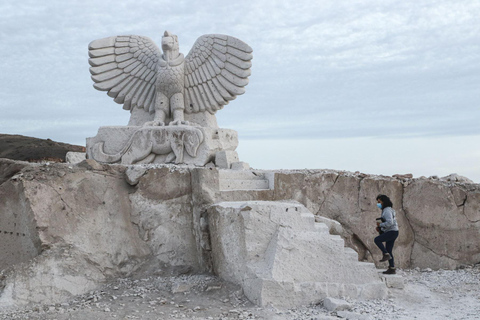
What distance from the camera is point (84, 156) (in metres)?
8.49

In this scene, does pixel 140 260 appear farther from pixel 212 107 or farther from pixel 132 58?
pixel 132 58

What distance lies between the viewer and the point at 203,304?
5.07 metres

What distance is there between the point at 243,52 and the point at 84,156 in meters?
3.09

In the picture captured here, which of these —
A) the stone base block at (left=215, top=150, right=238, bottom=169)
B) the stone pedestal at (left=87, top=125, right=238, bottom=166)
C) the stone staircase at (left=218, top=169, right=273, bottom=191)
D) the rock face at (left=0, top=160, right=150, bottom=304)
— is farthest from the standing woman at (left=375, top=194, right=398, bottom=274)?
the stone pedestal at (left=87, top=125, right=238, bottom=166)

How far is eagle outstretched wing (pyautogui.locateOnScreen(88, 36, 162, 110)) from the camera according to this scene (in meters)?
8.95

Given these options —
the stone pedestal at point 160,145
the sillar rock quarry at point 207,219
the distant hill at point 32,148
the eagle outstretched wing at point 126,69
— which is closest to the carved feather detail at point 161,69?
the eagle outstretched wing at point 126,69

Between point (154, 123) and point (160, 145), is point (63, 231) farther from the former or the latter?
point (154, 123)

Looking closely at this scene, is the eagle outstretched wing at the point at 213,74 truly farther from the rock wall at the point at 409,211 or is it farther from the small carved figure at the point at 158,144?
the rock wall at the point at 409,211

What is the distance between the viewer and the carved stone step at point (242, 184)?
21.7 feet

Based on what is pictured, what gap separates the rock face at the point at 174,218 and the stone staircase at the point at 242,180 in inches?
0.6

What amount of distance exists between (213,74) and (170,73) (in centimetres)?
72

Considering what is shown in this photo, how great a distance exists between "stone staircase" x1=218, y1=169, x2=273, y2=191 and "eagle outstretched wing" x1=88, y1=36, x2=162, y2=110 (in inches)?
103

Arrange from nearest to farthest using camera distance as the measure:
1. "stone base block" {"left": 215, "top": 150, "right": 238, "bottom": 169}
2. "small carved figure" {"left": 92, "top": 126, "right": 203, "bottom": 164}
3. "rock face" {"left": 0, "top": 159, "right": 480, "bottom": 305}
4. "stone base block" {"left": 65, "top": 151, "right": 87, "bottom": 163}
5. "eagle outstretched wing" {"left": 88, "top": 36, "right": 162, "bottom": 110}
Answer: "rock face" {"left": 0, "top": 159, "right": 480, "bottom": 305}, "stone base block" {"left": 215, "top": 150, "right": 238, "bottom": 169}, "small carved figure" {"left": 92, "top": 126, "right": 203, "bottom": 164}, "stone base block" {"left": 65, "top": 151, "right": 87, "bottom": 163}, "eagle outstretched wing" {"left": 88, "top": 36, "right": 162, "bottom": 110}

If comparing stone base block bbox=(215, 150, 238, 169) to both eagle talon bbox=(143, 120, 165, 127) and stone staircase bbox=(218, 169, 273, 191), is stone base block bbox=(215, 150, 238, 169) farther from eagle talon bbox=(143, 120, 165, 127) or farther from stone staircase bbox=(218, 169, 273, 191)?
eagle talon bbox=(143, 120, 165, 127)
